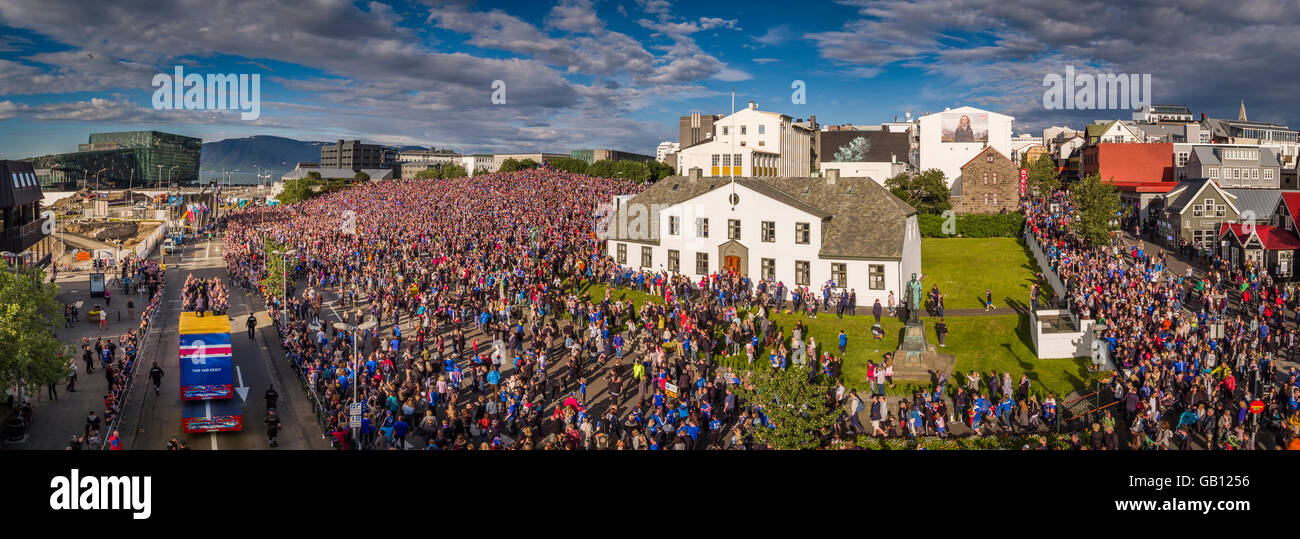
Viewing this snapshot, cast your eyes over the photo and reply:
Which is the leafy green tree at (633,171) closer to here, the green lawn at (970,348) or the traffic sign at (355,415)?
the green lawn at (970,348)

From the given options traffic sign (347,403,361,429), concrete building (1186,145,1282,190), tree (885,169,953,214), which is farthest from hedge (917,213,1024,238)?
traffic sign (347,403,361,429)

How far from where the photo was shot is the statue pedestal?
1176 inches

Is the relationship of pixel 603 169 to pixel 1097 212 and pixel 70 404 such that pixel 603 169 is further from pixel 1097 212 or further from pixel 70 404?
pixel 70 404

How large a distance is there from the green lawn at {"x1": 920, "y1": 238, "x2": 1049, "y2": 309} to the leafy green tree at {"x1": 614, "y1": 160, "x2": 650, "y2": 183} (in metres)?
47.7

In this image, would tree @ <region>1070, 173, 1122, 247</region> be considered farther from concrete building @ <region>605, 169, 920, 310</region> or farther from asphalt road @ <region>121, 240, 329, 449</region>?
asphalt road @ <region>121, 240, 329, 449</region>

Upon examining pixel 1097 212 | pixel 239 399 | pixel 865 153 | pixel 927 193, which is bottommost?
pixel 239 399

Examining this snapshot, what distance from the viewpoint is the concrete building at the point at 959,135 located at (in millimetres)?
91000

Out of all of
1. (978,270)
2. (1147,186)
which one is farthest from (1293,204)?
(1147,186)

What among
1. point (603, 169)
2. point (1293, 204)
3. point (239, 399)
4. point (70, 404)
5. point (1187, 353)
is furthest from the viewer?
point (603, 169)

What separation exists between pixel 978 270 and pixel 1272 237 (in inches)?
757

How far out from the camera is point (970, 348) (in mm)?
32906

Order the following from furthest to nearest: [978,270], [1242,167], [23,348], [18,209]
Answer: [1242,167] < [18,209] < [978,270] < [23,348]

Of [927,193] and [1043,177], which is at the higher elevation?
[1043,177]
